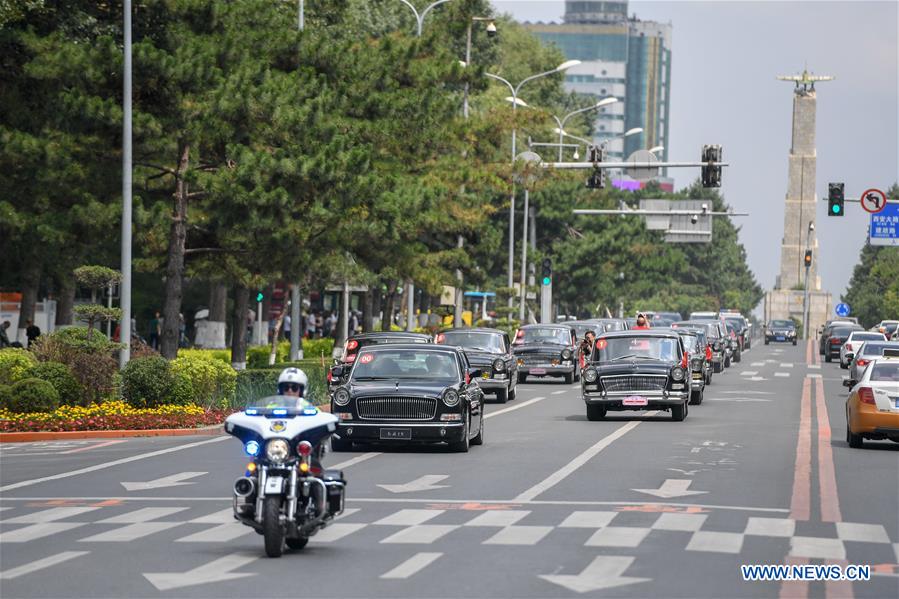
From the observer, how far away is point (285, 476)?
43.6 ft

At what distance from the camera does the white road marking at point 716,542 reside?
44.7 ft

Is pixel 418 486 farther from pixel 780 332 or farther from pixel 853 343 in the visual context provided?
pixel 780 332

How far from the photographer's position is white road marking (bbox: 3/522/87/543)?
1444 centimetres

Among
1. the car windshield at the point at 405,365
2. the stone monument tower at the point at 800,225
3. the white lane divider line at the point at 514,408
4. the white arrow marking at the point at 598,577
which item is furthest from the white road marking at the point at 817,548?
the stone monument tower at the point at 800,225

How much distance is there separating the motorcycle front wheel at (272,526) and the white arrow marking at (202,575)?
190mm

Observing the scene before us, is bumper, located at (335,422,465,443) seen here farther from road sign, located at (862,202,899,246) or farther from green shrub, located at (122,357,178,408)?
road sign, located at (862,202,899,246)

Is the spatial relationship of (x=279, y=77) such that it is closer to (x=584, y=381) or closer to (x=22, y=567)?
(x=584, y=381)

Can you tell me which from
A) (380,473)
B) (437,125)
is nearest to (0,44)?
(437,125)

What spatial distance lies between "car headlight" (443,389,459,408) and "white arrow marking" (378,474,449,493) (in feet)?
10.9

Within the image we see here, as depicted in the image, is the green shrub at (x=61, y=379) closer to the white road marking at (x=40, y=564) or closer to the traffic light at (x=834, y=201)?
the white road marking at (x=40, y=564)

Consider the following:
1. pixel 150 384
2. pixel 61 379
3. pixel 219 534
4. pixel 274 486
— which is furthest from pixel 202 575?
pixel 61 379

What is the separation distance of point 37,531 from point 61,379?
14.6 meters

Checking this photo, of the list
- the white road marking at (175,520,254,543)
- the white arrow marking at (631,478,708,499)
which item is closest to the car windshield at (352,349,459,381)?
the white arrow marking at (631,478,708,499)

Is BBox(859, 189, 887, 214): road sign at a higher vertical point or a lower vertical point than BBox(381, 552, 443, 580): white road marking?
higher
